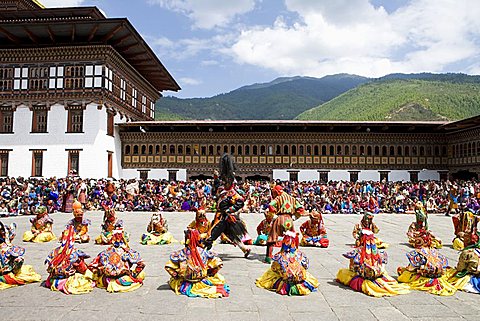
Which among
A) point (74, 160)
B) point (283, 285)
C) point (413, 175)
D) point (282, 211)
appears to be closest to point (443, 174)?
point (413, 175)

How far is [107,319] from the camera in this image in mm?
4742

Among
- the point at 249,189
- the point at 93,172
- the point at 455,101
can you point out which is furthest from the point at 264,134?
the point at 455,101

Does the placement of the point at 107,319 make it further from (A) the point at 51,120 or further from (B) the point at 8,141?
(B) the point at 8,141

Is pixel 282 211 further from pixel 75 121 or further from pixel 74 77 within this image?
pixel 74 77

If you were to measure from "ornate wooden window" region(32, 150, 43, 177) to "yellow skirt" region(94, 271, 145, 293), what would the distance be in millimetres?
24954

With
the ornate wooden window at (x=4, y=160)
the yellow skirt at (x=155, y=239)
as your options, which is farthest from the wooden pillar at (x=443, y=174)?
the ornate wooden window at (x=4, y=160)

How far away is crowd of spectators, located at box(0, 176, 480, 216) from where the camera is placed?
19203mm

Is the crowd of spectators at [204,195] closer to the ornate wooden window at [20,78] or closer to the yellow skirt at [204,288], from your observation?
the ornate wooden window at [20,78]

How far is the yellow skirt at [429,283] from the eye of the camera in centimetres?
590

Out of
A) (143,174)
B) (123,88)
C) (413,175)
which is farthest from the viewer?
(143,174)

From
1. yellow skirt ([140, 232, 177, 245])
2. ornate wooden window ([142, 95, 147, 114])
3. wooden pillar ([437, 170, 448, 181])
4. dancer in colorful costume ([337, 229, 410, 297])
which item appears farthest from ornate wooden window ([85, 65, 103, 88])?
wooden pillar ([437, 170, 448, 181])

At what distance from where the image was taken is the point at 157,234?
34.2ft

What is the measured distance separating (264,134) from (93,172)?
13552 millimetres

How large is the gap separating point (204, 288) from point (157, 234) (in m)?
5.03
